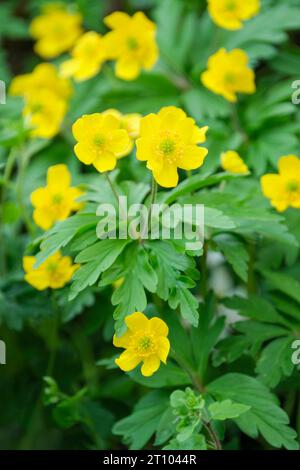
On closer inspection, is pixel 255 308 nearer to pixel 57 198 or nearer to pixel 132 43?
pixel 57 198

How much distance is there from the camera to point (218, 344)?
5.42 ft

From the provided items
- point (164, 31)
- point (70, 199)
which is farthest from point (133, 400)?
point (164, 31)

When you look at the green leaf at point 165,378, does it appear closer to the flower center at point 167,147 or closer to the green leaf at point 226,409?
the green leaf at point 226,409

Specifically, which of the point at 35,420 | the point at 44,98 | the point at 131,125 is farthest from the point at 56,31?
the point at 35,420

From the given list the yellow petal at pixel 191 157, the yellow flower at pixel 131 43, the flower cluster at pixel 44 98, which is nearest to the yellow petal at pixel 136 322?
the yellow petal at pixel 191 157

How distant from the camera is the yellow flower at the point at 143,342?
139 cm

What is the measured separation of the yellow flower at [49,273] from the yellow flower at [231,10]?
2.78 feet

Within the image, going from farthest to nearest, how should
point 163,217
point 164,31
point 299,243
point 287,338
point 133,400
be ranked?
point 164,31 → point 133,400 → point 299,243 → point 287,338 → point 163,217

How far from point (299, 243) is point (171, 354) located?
0.47m

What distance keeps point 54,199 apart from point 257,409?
2.16 feet

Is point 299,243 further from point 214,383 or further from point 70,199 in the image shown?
point 70,199

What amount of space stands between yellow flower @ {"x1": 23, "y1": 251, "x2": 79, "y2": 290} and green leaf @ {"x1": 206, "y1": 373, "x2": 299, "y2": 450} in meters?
0.41

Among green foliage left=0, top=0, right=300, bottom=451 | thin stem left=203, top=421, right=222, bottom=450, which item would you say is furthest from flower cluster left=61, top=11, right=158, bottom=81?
thin stem left=203, top=421, right=222, bottom=450
